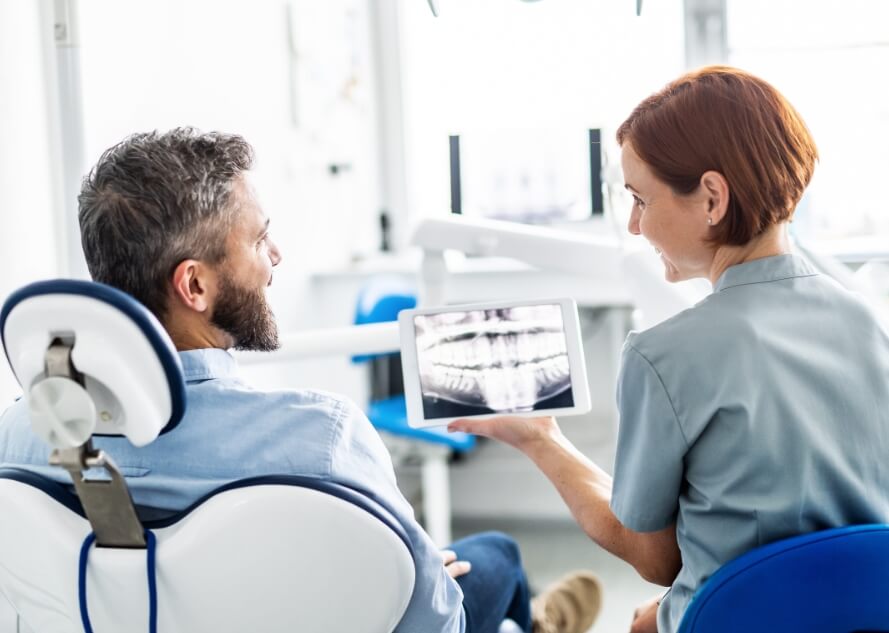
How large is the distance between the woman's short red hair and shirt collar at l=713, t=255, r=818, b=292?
0.04 meters

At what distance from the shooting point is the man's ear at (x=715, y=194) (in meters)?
1.12

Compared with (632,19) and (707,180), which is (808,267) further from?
(632,19)

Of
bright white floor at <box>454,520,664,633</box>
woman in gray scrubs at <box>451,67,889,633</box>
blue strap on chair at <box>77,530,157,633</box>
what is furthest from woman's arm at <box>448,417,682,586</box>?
bright white floor at <box>454,520,664,633</box>

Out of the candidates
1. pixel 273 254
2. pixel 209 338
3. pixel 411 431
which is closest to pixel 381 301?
pixel 411 431

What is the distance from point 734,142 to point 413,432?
1.83m

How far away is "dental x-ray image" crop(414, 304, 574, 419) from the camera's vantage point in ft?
4.53

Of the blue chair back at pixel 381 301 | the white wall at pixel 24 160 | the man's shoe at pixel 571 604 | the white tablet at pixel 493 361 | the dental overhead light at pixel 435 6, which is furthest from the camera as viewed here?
the blue chair back at pixel 381 301

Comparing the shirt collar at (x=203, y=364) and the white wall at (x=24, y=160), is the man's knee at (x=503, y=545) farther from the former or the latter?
the white wall at (x=24, y=160)

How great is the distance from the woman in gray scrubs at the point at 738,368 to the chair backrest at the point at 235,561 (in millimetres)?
335

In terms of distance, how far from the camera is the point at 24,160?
5.99 feet

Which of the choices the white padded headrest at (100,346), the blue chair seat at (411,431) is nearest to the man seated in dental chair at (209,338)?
the white padded headrest at (100,346)

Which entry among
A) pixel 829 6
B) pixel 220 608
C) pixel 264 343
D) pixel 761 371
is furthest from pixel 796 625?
pixel 829 6

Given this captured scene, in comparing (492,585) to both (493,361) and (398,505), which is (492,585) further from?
(398,505)

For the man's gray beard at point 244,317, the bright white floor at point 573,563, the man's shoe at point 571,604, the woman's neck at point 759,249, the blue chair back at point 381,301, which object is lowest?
the bright white floor at point 573,563
